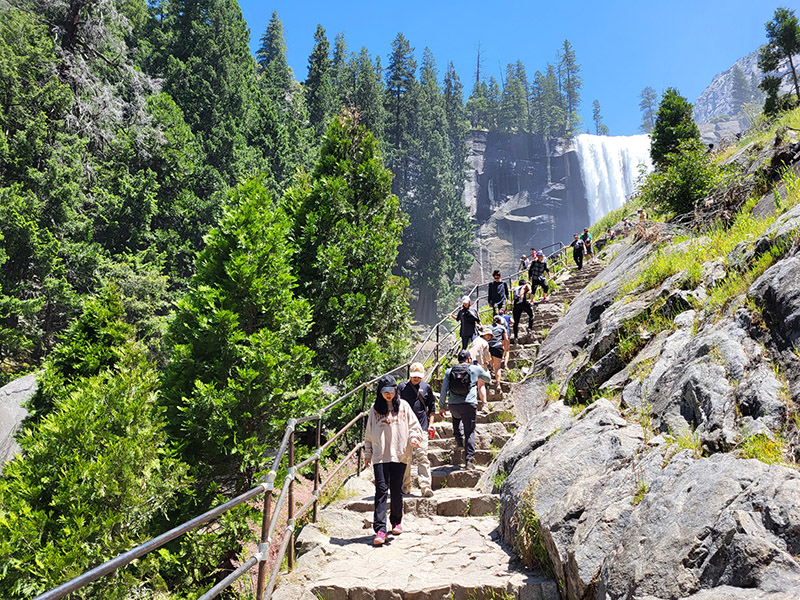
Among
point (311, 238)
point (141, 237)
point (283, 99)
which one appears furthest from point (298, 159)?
point (311, 238)

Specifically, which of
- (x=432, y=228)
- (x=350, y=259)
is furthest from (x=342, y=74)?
(x=350, y=259)

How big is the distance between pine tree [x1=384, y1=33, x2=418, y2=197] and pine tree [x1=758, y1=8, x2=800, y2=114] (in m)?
28.9

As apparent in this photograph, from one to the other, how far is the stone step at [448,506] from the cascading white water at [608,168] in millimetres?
63605

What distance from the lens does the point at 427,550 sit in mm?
5176

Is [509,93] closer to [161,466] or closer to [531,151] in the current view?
[531,151]

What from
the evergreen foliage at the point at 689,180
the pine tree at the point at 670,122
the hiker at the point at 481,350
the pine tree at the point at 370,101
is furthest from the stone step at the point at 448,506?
the pine tree at the point at 370,101

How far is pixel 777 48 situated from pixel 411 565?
3296cm

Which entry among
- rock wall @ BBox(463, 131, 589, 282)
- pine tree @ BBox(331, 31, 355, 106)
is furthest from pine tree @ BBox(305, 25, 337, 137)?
rock wall @ BBox(463, 131, 589, 282)

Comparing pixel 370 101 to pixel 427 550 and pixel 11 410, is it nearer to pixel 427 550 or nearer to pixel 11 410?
pixel 11 410

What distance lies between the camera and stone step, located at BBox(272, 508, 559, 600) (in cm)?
414

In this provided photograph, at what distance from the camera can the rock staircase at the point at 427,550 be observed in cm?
416

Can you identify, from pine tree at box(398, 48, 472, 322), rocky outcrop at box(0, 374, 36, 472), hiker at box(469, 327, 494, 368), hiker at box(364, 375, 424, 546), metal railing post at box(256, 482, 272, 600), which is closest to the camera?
metal railing post at box(256, 482, 272, 600)

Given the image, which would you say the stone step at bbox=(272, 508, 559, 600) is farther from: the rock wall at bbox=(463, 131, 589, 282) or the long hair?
the rock wall at bbox=(463, 131, 589, 282)

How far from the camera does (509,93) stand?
73875 millimetres
